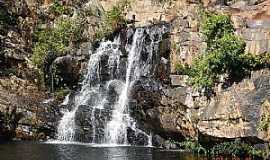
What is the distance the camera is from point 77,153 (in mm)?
29797

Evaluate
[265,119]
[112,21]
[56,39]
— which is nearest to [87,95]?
[56,39]

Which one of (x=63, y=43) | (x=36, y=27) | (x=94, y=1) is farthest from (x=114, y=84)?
(x=94, y=1)

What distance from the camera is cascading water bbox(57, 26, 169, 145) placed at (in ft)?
117

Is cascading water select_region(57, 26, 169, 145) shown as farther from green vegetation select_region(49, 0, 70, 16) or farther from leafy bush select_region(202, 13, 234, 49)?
green vegetation select_region(49, 0, 70, 16)

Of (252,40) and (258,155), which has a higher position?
(252,40)

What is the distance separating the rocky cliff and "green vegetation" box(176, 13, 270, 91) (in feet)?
2.10

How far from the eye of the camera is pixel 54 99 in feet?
130

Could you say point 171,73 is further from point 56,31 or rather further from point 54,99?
point 56,31

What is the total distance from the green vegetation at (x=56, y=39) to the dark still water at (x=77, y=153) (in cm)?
1034

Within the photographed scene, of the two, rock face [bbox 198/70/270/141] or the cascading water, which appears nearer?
rock face [bbox 198/70/270/141]

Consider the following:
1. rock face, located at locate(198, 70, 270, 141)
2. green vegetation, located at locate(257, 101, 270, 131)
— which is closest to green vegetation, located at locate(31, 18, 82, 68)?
rock face, located at locate(198, 70, 270, 141)

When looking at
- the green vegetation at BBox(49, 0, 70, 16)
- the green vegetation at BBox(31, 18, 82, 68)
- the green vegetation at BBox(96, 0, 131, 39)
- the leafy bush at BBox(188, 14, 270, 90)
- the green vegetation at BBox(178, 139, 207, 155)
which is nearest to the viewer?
the leafy bush at BBox(188, 14, 270, 90)

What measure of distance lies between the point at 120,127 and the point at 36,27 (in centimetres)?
1559

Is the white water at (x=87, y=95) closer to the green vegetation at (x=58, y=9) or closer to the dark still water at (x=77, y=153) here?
the dark still water at (x=77, y=153)
